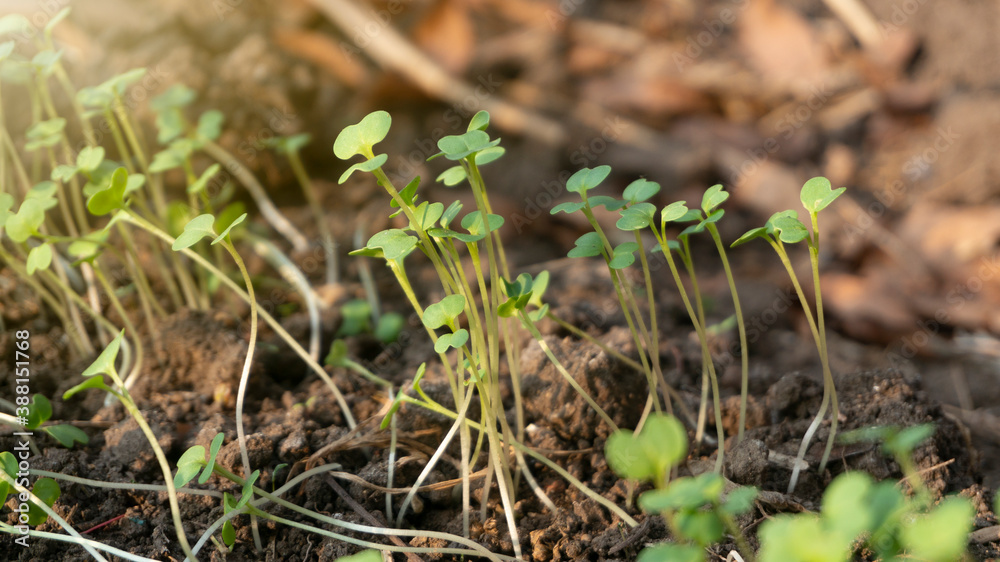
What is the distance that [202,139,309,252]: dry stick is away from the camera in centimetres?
184

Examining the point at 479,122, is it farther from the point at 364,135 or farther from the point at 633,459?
the point at 633,459

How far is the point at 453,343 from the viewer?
88 centimetres

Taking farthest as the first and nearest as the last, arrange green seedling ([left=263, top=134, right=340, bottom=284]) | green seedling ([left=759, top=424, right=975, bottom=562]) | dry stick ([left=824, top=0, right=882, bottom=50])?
1. dry stick ([left=824, top=0, right=882, bottom=50])
2. green seedling ([left=263, top=134, right=340, bottom=284])
3. green seedling ([left=759, top=424, right=975, bottom=562])

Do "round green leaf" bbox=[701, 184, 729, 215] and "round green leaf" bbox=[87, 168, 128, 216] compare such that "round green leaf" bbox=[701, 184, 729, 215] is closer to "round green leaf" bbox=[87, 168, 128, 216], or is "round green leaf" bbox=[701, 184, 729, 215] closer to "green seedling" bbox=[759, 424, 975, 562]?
"green seedling" bbox=[759, 424, 975, 562]

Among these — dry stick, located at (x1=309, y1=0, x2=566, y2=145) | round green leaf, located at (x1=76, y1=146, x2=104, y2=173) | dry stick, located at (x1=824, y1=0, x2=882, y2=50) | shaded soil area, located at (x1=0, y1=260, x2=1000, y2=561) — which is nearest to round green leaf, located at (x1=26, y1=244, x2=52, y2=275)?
round green leaf, located at (x1=76, y1=146, x2=104, y2=173)

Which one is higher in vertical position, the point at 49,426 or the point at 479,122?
the point at 479,122

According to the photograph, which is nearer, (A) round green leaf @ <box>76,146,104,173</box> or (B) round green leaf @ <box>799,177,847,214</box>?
(B) round green leaf @ <box>799,177,847,214</box>

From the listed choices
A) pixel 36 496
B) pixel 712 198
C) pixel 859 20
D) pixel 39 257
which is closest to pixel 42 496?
pixel 36 496

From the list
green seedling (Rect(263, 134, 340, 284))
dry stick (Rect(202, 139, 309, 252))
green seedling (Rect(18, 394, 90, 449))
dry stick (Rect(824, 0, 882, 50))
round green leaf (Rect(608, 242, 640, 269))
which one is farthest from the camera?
dry stick (Rect(824, 0, 882, 50))

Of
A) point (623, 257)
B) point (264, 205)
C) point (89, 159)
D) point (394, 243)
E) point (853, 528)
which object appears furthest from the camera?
point (264, 205)

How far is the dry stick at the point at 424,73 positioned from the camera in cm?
243

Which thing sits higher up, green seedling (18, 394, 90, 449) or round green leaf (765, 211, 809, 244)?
round green leaf (765, 211, 809, 244)

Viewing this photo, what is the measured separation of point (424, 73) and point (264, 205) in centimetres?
83

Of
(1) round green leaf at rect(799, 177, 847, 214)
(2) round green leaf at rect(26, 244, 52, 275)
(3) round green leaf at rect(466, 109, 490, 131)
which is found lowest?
(2) round green leaf at rect(26, 244, 52, 275)
